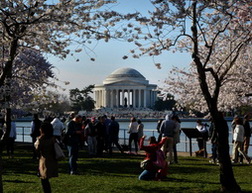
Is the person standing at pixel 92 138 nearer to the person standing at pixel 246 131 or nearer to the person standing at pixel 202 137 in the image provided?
the person standing at pixel 202 137

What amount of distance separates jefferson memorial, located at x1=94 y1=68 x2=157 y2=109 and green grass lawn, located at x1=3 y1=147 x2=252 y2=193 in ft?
420

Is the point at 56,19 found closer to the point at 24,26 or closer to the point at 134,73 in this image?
the point at 24,26

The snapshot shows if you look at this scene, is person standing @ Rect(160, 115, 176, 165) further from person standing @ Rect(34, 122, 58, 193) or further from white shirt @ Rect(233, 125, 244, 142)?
person standing @ Rect(34, 122, 58, 193)

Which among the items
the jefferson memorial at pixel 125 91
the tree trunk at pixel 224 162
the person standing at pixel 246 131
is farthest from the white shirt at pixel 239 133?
the jefferson memorial at pixel 125 91

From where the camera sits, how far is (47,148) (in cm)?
818

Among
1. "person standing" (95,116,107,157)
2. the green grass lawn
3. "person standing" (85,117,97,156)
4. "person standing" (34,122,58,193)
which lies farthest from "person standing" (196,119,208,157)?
"person standing" (34,122,58,193)

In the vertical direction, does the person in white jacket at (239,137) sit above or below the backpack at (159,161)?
above

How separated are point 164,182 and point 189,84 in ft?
48.0

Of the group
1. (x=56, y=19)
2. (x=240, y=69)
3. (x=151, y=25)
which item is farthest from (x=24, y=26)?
(x=240, y=69)

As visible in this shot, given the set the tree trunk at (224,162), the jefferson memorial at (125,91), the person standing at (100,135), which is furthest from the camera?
the jefferson memorial at (125,91)

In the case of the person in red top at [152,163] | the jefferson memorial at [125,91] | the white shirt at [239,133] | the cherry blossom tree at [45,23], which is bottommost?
the person in red top at [152,163]

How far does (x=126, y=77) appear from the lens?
14788 centimetres

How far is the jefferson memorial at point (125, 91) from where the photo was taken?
5645 inches

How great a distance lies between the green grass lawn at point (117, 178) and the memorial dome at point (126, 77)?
129928mm
